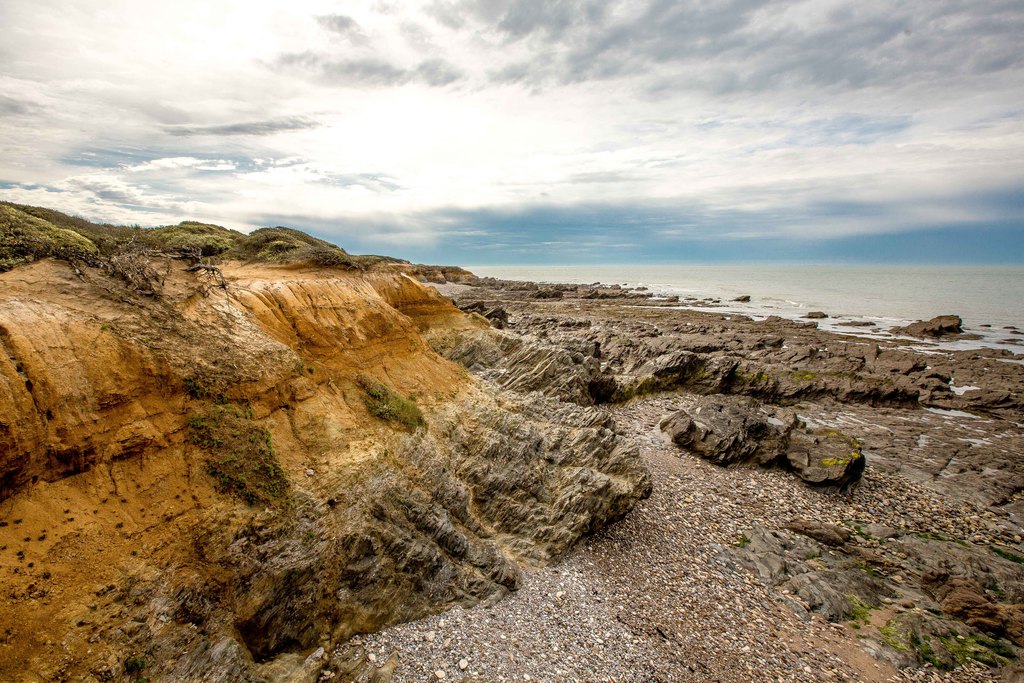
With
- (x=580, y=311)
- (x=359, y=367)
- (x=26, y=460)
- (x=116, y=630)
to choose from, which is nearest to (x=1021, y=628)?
(x=359, y=367)

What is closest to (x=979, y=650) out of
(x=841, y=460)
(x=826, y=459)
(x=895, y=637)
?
(x=895, y=637)

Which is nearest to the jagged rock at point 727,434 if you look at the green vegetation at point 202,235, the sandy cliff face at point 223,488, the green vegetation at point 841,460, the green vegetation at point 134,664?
the green vegetation at point 841,460

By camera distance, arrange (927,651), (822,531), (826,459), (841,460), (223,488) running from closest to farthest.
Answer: (223,488)
(927,651)
(822,531)
(841,460)
(826,459)

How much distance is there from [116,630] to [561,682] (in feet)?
28.6

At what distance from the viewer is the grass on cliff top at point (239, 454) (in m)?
9.44

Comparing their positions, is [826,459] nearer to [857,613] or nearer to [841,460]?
[841,460]

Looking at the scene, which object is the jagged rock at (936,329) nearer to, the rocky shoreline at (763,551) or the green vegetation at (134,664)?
the rocky shoreline at (763,551)

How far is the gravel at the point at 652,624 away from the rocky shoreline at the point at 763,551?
0.05 metres

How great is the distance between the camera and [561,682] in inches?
411

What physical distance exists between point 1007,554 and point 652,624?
1590 centimetres

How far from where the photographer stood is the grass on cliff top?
9.44 meters

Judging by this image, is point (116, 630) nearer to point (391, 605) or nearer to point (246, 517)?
point (246, 517)

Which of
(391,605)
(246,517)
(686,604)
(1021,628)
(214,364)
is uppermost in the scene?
(214,364)

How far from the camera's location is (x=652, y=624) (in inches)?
504
